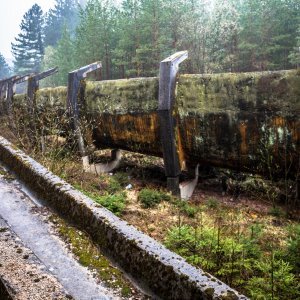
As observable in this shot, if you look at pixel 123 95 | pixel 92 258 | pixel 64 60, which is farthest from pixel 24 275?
pixel 64 60

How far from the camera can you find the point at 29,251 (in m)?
2.37

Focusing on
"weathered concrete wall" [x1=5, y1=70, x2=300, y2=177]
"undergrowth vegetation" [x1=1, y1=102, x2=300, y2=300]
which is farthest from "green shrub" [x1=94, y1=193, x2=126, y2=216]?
"weathered concrete wall" [x1=5, y1=70, x2=300, y2=177]

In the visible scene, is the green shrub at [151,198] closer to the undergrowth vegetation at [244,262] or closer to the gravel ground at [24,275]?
the undergrowth vegetation at [244,262]

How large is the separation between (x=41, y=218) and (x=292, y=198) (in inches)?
256

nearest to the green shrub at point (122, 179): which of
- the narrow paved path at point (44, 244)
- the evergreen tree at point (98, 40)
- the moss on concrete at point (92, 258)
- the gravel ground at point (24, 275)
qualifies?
the narrow paved path at point (44, 244)

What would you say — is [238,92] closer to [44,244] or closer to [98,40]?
[44,244]

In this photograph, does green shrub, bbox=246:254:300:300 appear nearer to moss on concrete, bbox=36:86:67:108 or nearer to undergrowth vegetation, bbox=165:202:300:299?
undergrowth vegetation, bbox=165:202:300:299

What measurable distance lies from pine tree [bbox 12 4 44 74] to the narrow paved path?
192ft

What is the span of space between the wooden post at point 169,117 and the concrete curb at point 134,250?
15.6ft

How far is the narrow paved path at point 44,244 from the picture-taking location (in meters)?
2.12

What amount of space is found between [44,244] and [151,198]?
15.9 ft

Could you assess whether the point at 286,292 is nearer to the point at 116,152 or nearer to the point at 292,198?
the point at 292,198

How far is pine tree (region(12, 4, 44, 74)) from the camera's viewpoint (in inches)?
Result: 2211

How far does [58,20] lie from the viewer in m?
63.4
